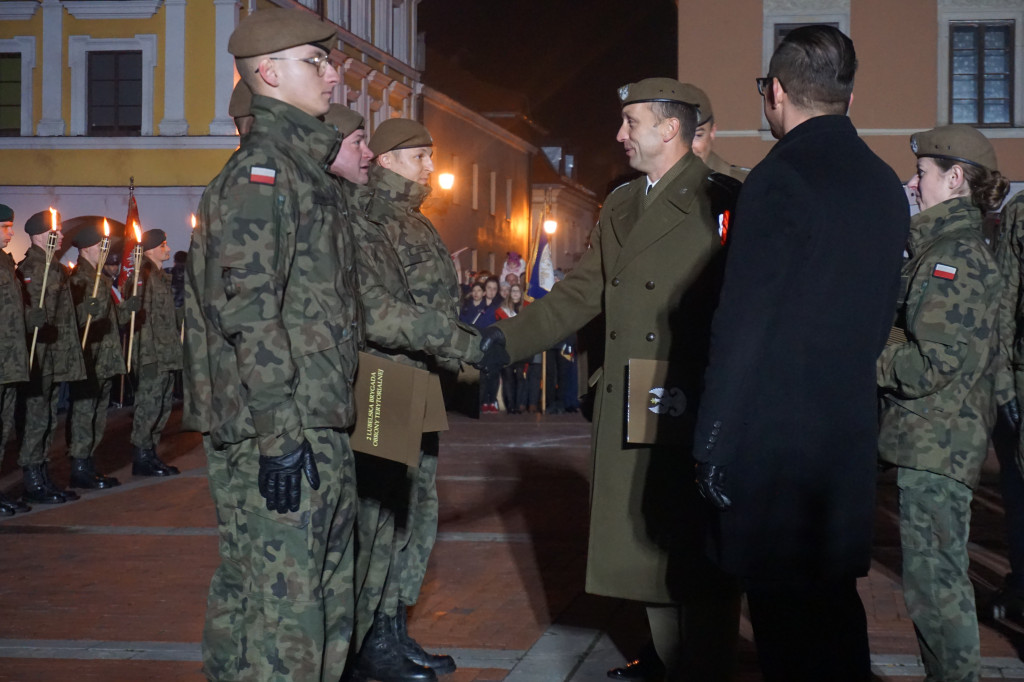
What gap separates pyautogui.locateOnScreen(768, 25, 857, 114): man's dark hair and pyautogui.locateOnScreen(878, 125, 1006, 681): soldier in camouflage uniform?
114cm

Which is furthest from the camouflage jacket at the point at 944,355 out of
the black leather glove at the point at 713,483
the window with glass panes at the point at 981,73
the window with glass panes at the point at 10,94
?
the window with glass panes at the point at 10,94

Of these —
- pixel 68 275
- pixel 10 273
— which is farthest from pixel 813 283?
pixel 68 275

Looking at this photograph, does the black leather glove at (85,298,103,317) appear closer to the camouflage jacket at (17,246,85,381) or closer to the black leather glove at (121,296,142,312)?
the camouflage jacket at (17,246,85,381)

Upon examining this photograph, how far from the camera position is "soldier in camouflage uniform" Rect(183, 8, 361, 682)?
362 cm

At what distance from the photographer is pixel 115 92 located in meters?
29.3

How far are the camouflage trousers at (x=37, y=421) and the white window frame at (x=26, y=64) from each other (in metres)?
21.4

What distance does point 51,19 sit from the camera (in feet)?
95.8

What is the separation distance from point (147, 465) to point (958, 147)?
28.2ft

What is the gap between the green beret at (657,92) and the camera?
4.64 meters

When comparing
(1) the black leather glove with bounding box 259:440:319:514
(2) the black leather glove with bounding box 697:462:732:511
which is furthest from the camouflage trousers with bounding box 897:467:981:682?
(1) the black leather glove with bounding box 259:440:319:514

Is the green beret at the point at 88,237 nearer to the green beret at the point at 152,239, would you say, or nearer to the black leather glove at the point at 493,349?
the green beret at the point at 152,239

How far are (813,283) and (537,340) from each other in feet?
6.05

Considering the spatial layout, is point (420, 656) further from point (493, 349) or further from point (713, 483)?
point (713, 483)

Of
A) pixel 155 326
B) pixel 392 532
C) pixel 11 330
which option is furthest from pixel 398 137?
pixel 155 326
